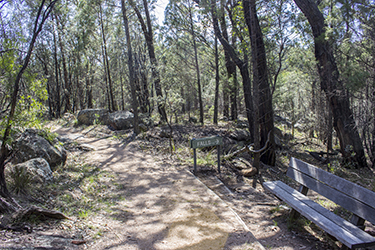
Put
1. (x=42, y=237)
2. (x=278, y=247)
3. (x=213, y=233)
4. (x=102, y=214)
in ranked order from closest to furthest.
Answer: (x=42, y=237) → (x=278, y=247) → (x=213, y=233) → (x=102, y=214)

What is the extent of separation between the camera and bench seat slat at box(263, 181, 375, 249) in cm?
266

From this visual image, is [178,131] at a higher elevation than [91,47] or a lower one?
lower

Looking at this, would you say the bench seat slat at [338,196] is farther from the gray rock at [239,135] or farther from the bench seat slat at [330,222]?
the gray rock at [239,135]

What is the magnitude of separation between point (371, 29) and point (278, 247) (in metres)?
7.26

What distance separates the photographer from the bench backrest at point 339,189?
304 centimetres

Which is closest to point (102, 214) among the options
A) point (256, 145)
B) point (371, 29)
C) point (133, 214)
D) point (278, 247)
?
point (133, 214)

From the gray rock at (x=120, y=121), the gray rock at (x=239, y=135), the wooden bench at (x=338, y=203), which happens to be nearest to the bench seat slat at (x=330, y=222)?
the wooden bench at (x=338, y=203)

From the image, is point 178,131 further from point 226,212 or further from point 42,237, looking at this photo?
point 42,237

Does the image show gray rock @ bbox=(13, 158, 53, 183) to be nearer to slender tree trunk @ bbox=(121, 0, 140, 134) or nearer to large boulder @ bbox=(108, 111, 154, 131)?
slender tree trunk @ bbox=(121, 0, 140, 134)

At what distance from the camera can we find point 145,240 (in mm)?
3318

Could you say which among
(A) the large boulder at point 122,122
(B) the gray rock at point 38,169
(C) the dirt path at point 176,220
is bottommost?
(C) the dirt path at point 176,220

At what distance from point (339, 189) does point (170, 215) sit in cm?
270

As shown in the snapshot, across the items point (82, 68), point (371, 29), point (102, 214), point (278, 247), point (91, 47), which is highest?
point (91, 47)

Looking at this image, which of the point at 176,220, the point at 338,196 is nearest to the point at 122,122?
the point at 176,220
